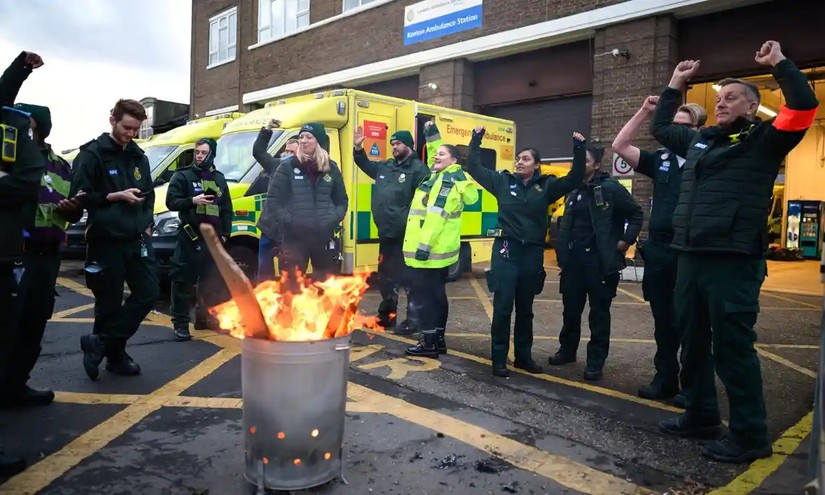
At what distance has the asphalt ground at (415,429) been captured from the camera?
316 cm

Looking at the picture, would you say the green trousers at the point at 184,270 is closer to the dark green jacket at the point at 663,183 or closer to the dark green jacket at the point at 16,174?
the dark green jacket at the point at 16,174

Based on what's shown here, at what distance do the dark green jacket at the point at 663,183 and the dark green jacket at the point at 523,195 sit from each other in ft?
1.80

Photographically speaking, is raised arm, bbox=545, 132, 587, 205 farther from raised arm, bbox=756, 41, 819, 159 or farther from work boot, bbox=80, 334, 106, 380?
work boot, bbox=80, 334, 106, 380

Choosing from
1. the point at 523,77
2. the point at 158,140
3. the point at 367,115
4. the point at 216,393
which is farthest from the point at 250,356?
the point at 523,77

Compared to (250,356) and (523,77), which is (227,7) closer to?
(523,77)

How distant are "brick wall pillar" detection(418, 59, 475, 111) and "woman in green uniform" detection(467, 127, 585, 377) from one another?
34.8 feet

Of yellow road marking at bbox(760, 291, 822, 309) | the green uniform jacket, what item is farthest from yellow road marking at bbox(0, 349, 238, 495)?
yellow road marking at bbox(760, 291, 822, 309)

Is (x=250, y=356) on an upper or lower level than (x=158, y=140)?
lower

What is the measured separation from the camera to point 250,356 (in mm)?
2865

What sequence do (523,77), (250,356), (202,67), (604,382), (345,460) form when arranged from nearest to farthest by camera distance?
(250,356) → (345,460) → (604,382) → (523,77) → (202,67)

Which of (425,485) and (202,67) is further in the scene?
(202,67)

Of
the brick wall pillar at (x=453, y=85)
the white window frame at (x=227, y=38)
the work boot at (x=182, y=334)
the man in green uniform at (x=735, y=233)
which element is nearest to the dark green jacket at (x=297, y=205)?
the work boot at (x=182, y=334)

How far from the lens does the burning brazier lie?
2.81 metres

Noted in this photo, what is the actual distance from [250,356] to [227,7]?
23608 mm
